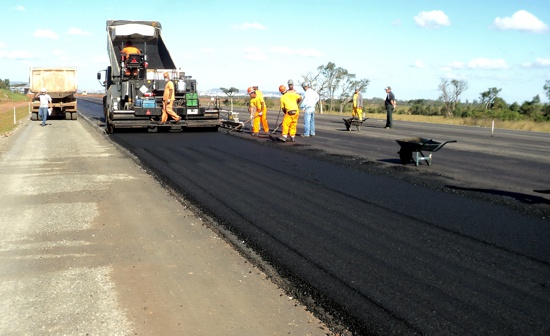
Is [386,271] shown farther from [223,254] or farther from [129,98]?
[129,98]

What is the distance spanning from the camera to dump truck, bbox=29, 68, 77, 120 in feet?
96.5

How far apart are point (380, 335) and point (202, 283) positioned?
172cm

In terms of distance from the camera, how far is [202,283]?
198 inches

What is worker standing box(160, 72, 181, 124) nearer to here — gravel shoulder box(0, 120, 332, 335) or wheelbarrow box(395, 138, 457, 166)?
wheelbarrow box(395, 138, 457, 166)

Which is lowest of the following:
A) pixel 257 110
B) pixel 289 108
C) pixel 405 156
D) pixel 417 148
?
pixel 405 156

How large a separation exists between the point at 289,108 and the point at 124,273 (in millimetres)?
11724

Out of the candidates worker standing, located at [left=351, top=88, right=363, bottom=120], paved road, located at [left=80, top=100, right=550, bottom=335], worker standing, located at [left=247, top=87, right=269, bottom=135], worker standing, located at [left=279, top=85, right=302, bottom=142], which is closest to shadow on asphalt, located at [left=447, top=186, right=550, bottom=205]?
paved road, located at [left=80, top=100, right=550, bottom=335]

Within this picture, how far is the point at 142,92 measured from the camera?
20047mm

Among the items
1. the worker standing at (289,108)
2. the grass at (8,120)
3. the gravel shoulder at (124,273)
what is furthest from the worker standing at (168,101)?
the gravel shoulder at (124,273)

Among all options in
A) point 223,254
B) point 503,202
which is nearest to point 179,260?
point 223,254

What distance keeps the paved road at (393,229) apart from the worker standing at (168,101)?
5380 mm

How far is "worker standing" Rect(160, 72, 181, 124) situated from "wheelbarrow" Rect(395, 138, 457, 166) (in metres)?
9.21

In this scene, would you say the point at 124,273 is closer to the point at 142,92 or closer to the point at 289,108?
the point at 289,108

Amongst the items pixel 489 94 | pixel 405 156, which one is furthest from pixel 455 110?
pixel 405 156
